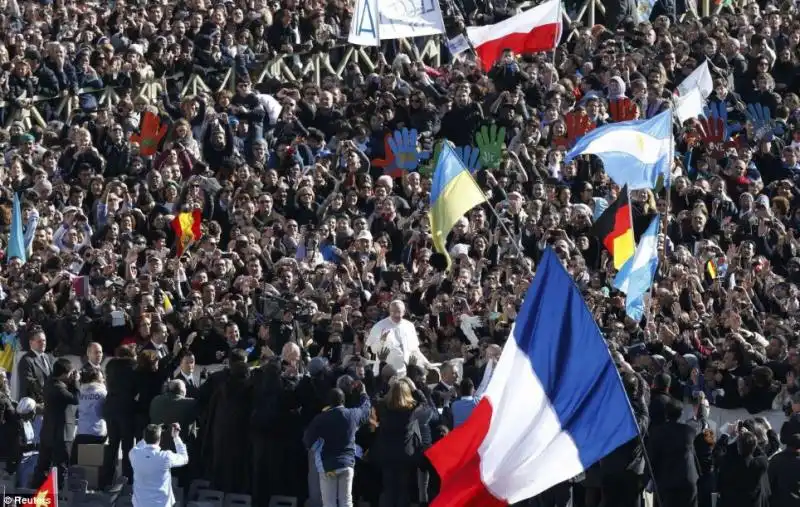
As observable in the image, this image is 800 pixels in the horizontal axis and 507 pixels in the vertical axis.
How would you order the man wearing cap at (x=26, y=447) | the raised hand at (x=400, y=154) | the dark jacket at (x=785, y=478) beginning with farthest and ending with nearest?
the raised hand at (x=400, y=154)
the man wearing cap at (x=26, y=447)
the dark jacket at (x=785, y=478)

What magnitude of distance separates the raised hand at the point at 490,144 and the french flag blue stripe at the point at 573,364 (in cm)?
1435

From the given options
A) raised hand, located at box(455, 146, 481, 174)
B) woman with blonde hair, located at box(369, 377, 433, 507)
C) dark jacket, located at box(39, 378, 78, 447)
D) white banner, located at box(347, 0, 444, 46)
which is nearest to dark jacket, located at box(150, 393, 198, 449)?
dark jacket, located at box(39, 378, 78, 447)

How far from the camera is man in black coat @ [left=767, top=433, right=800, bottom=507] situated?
62.7 ft

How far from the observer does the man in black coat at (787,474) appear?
753 inches

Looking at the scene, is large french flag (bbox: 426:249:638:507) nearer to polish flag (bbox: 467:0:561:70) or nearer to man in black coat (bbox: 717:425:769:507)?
man in black coat (bbox: 717:425:769:507)

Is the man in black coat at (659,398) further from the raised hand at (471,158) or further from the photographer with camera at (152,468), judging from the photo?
the raised hand at (471,158)

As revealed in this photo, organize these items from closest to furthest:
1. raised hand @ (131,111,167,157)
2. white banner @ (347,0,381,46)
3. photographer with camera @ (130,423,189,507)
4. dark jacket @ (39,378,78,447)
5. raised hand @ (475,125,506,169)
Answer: photographer with camera @ (130,423,189,507), dark jacket @ (39,378,78,447), raised hand @ (475,125,506,169), raised hand @ (131,111,167,157), white banner @ (347,0,381,46)

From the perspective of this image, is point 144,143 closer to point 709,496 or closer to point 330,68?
point 330,68

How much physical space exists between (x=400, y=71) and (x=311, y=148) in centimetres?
298

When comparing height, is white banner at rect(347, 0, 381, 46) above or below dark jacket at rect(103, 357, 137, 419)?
above

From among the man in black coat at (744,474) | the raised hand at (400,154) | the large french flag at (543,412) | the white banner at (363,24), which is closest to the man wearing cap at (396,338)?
the man in black coat at (744,474)

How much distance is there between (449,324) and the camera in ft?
77.0

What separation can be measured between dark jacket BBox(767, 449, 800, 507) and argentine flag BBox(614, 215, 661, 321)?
15.7ft

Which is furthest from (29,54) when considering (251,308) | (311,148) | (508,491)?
(508,491)
